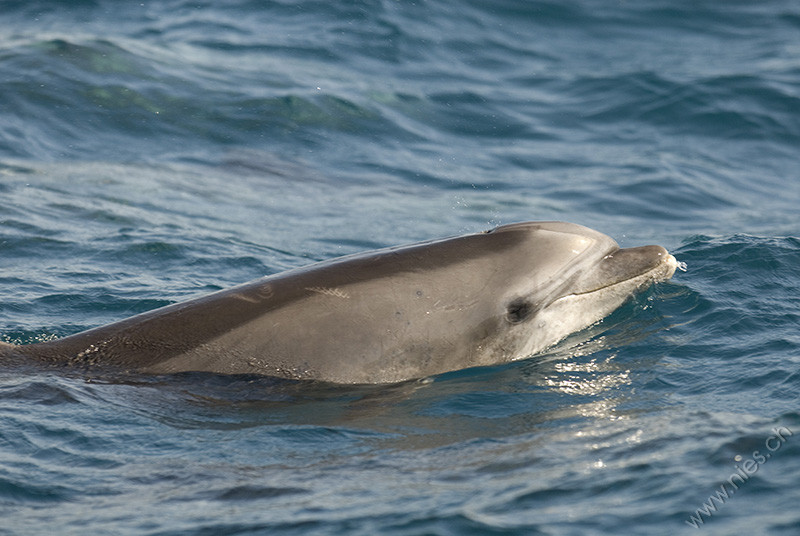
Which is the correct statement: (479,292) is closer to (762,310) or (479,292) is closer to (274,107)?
(762,310)

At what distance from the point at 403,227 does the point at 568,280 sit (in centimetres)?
693

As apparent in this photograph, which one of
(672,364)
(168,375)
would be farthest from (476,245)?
(168,375)

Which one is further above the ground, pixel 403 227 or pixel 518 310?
pixel 518 310

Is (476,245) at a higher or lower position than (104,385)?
higher

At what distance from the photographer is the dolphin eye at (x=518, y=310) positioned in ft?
27.9

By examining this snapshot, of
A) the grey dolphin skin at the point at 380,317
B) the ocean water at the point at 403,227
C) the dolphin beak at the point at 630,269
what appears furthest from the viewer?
the dolphin beak at the point at 630,269

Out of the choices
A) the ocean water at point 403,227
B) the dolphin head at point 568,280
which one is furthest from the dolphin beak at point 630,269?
the ocean water at point 403,227

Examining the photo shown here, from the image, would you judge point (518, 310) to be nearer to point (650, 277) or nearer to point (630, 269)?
point (630, 269)

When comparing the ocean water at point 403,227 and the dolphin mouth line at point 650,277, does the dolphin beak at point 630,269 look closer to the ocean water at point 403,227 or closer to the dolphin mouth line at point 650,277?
the dolphin mouth line at point 650,277

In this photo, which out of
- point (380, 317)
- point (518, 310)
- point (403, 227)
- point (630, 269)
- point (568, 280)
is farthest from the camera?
point (403, 227)

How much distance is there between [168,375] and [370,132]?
12.1 m

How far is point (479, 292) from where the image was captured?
8391 mm

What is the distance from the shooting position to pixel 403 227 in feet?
50.8

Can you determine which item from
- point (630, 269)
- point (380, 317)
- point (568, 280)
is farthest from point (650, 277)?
point (380, 317)
